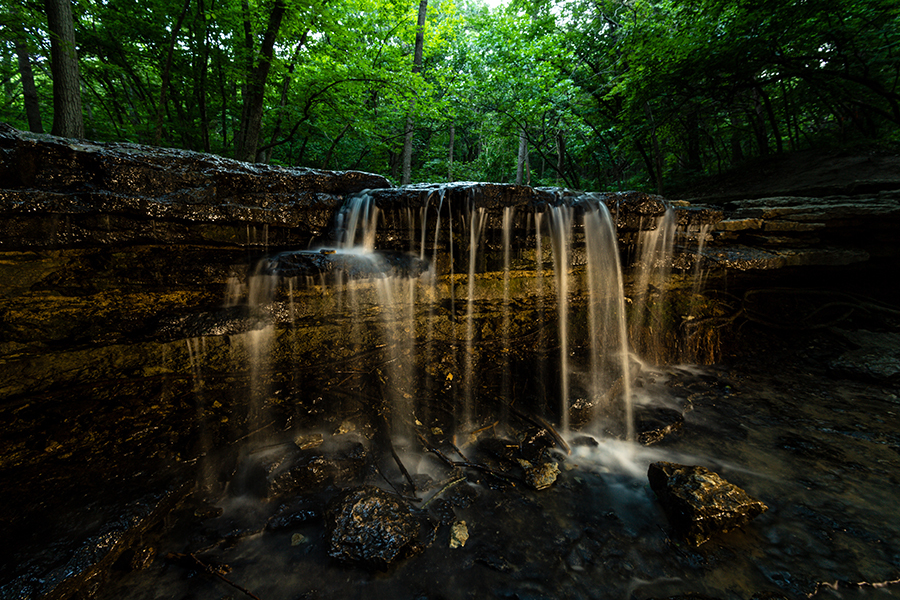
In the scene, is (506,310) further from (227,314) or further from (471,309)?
(227,314)

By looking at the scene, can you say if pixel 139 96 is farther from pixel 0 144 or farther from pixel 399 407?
pixel 399 407

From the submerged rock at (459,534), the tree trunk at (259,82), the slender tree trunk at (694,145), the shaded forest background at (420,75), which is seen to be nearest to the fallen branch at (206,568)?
the submerged rock at (459,534)

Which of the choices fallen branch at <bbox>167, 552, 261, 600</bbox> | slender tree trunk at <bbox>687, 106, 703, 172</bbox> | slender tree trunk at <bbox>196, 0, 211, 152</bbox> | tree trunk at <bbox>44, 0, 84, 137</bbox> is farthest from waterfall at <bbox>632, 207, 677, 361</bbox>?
slender tree trunk at <bbox>196, 0, 211, 152</bbox>

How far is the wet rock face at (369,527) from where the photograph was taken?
2816 mm

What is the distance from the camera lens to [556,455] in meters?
4.29

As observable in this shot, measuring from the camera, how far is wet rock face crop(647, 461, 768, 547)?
9.83 feet

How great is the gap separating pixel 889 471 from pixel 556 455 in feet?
13.3

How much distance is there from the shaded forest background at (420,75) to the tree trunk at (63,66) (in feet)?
0.07

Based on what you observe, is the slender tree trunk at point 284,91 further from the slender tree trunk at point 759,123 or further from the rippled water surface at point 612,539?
the slender tree trunk at point 759,123

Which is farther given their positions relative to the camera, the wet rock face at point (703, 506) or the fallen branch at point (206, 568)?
the wet rock face at point (703, 506)

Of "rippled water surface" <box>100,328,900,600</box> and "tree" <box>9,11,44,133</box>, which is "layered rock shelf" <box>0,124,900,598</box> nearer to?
"rippled water surface" <box>100,328,900,600</box>

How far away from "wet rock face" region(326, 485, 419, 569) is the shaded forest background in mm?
8004

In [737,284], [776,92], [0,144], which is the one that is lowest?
[737,284]

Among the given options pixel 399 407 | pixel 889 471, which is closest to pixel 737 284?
pixel 889 471
